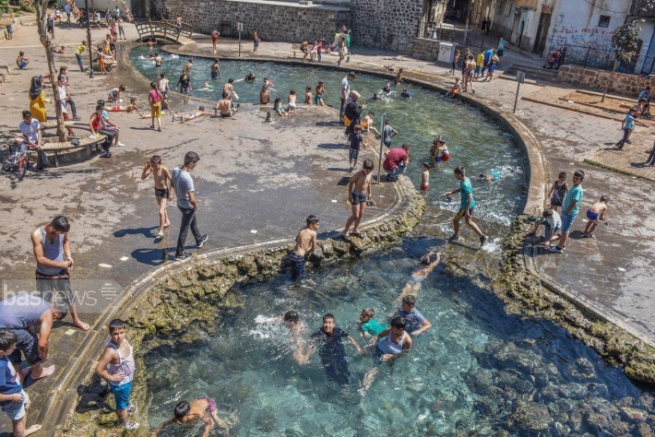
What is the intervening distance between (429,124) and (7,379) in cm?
1891

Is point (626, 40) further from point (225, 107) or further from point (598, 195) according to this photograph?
point (225, 107)

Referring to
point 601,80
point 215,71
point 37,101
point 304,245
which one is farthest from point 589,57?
point 37,101

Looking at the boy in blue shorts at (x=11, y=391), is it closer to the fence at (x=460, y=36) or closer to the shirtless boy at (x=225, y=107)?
the shirtless boy at (x=225, y=107)

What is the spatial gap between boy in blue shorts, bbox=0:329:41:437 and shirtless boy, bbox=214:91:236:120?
13801mm

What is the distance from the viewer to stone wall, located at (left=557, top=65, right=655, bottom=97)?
2647 centimetres

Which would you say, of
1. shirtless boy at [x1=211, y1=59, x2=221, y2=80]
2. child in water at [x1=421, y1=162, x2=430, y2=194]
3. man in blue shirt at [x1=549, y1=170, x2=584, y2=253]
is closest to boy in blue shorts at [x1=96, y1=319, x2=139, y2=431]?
man in blue shirt at [x1=549, y1=170, x2=584, y2=253]

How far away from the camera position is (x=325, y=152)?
54.6 ft

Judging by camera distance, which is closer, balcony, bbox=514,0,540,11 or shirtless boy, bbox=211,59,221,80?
shirtless boy, bbox=211,59,221,80

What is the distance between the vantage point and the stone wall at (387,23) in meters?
34.7

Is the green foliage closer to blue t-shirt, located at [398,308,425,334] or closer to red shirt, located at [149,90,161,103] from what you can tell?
red shirt, located at [149,90,161,103]

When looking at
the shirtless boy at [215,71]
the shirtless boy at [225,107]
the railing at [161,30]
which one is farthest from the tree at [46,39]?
the railing at [161,30]

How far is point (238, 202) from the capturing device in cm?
1310

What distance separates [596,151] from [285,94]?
13.7 m

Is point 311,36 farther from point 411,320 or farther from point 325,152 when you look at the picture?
point 411,320
